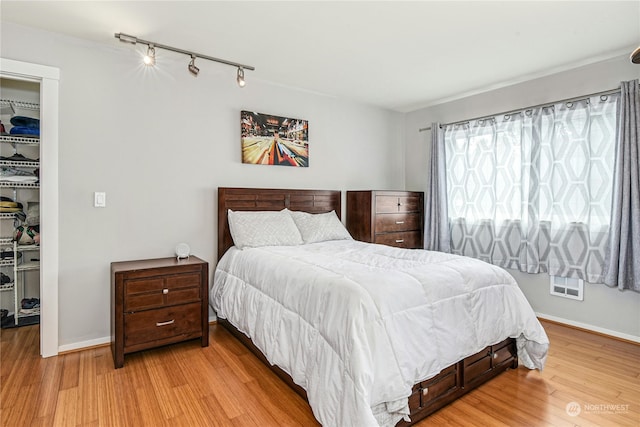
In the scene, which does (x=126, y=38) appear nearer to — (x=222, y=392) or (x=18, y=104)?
(x=18, y=104)

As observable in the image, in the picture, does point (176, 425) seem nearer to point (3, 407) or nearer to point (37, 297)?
point (3, 407)

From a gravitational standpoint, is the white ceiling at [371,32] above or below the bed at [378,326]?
above

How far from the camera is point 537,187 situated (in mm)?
3318

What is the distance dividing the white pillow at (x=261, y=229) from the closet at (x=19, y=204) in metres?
1.87

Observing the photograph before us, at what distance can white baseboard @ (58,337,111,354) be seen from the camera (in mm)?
2613

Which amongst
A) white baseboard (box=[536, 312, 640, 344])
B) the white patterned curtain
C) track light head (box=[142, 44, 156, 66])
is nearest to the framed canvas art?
track light head (box=[142, 44, 156, 66])

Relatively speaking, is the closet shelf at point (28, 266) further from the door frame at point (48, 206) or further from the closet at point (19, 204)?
the door frame at point (48, 206)

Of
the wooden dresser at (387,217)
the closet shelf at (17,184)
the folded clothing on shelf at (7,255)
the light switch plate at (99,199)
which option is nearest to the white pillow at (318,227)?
the wooden dresser at (387,217)

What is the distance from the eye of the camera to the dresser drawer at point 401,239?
397cm

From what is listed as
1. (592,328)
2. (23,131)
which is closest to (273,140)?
(23,131)

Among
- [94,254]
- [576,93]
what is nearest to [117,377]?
[94,254]

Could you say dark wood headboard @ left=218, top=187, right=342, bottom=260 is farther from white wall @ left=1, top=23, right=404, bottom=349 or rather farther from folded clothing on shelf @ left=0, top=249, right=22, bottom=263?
folded clothing on shelf @ left=0, top=249, right=22, bottom=263

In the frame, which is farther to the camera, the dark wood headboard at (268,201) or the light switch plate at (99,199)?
the dark wood headboard at (268,201)

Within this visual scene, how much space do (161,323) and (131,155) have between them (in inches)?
56.0
